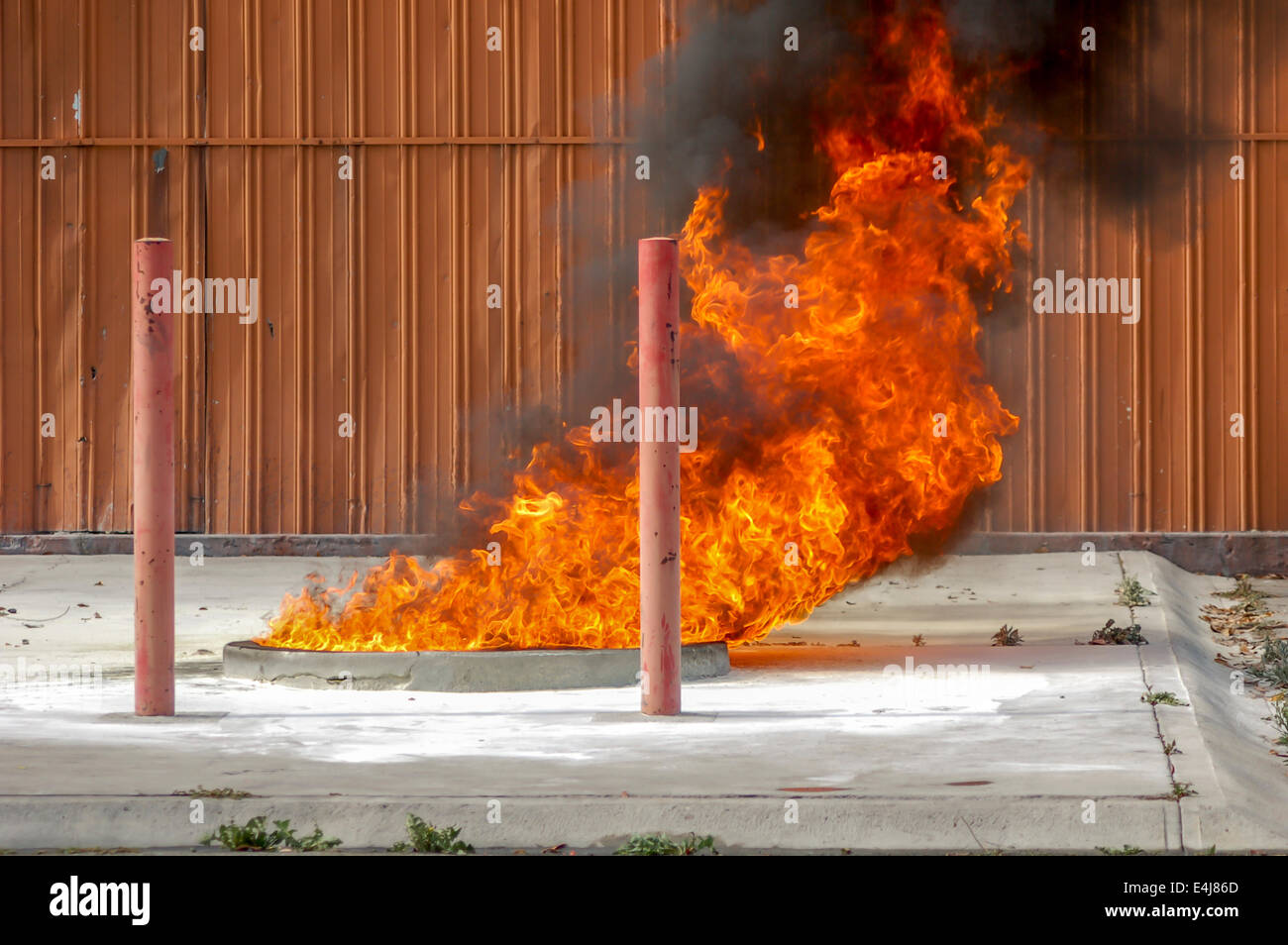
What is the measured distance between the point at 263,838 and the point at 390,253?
1109cm

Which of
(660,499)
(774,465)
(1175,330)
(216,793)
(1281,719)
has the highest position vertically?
(1175,330)

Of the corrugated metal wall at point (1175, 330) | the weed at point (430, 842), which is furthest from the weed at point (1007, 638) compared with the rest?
the weed at point (430, 842)

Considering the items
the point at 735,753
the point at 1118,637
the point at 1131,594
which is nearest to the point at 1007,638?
the point at 1118,637

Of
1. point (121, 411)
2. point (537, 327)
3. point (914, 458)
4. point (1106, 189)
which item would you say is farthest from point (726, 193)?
point (121, 411)

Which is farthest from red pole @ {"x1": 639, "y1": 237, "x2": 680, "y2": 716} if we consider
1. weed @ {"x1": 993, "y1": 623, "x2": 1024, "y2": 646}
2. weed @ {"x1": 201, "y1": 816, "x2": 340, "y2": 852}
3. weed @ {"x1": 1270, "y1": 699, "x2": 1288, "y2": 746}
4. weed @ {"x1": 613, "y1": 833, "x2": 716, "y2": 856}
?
weed @ {"x1": 993, "y1": 623, "x2": 1024, "y2": 646}

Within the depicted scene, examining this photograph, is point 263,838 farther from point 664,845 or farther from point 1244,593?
point 1244,593

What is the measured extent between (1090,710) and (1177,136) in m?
9.48

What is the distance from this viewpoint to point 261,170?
1692 cm

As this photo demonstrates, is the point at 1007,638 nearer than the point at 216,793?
No

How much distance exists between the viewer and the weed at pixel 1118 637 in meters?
11.5

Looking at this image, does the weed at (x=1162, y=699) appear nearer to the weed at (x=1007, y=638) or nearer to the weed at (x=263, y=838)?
the weed at (x=1007, y=638)

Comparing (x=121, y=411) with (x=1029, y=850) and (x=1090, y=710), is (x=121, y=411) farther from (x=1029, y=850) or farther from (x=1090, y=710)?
(x=1029, y=850)

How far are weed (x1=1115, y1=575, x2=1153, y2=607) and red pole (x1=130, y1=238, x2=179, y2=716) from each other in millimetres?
7563

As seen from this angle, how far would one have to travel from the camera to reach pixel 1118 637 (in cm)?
1162
